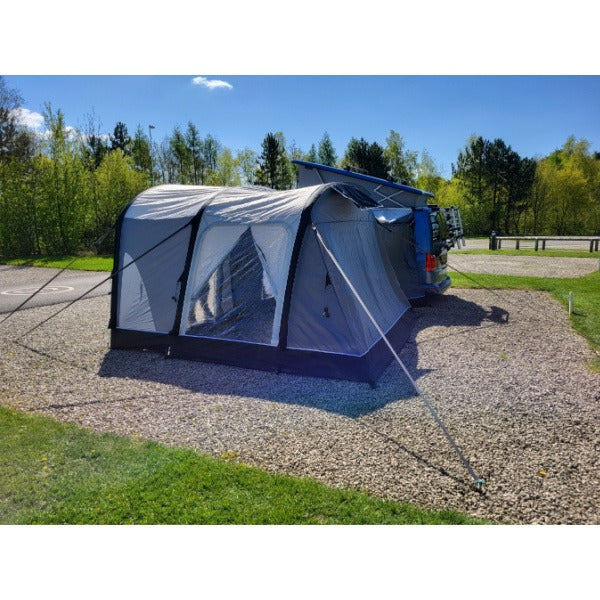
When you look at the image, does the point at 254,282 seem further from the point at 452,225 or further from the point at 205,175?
the point at 205,175

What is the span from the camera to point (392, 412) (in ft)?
14.4

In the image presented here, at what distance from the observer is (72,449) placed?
3773 millimetres

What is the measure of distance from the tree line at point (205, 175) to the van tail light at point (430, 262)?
154 inches

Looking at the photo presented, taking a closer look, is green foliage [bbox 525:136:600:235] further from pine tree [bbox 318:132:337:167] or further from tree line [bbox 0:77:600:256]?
pine tree [bbox 318:132:337:167]

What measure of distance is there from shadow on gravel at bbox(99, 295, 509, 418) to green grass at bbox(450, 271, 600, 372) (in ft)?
6.98

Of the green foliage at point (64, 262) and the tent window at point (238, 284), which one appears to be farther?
the green foliage at point (64, 262)

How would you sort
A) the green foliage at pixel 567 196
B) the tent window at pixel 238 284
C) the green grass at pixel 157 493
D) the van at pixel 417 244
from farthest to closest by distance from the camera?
the green foliage at pixel 567 196
the van at pixel 417 244
the tent window at pixel 238 284
the green grass at pixel 157 493

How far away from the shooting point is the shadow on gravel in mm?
4671

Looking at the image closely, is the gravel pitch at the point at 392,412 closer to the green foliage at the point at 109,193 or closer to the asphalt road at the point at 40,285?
the asphalt road at the point at 40,285

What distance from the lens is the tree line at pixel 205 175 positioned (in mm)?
20088

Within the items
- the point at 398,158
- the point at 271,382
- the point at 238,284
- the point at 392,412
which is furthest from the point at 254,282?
the point at 398,158

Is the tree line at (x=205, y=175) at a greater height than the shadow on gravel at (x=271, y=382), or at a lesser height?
greater

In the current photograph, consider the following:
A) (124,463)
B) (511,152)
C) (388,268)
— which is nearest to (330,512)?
(124,463)

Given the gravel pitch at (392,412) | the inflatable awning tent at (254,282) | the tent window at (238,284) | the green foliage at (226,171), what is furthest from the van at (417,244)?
the green foliage at (226,171)
